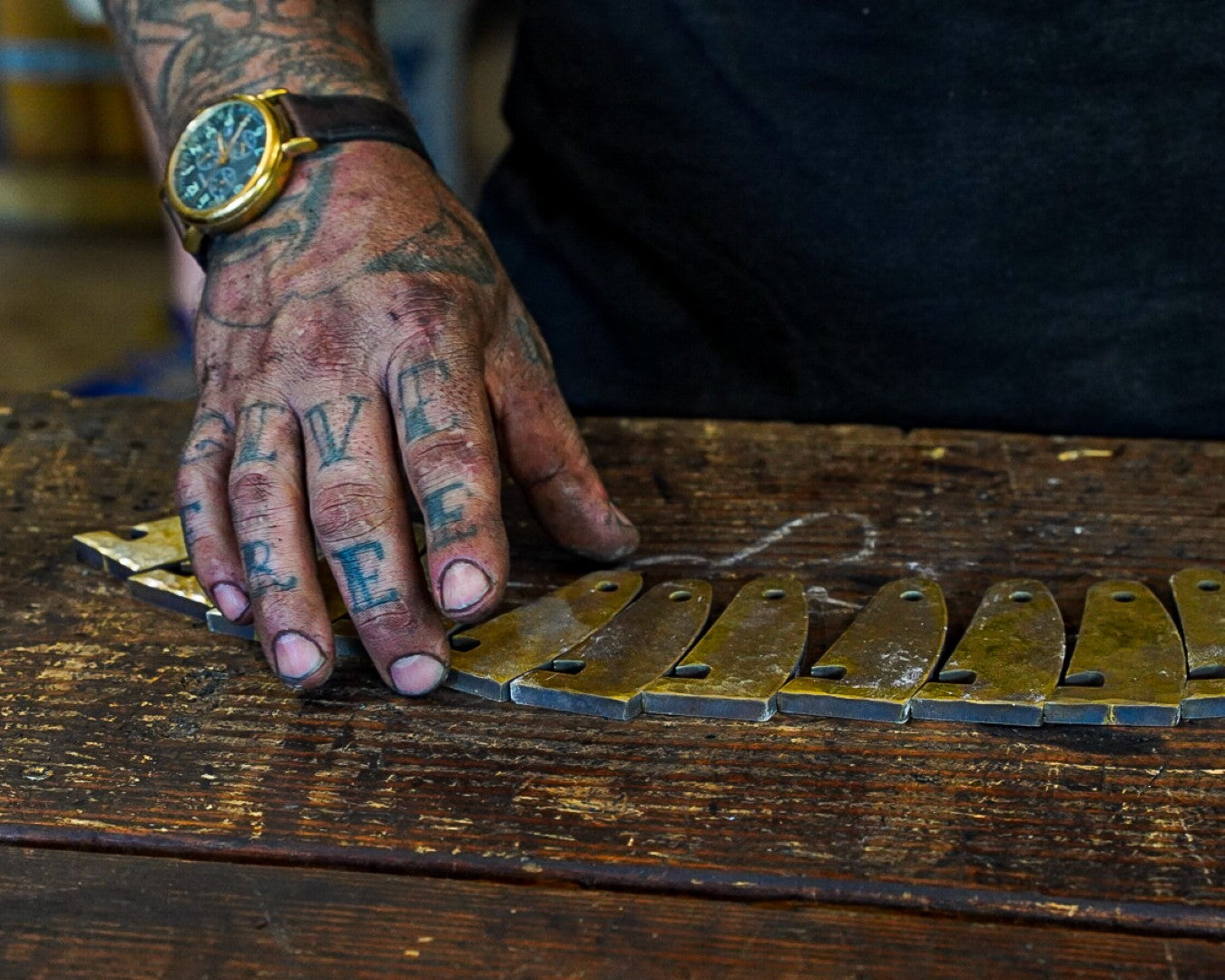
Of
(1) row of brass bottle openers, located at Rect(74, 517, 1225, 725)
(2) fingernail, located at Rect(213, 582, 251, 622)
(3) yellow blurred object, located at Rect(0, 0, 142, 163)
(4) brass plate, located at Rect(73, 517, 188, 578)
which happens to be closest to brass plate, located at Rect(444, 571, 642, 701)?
(1) row of brass bottle openers, located at Rect(74, 517, 1225, 725)

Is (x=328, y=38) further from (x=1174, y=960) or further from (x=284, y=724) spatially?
(x=1174, y=960)

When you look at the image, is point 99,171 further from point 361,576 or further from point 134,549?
point 361,576

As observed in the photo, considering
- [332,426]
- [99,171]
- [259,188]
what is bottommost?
[99,171]

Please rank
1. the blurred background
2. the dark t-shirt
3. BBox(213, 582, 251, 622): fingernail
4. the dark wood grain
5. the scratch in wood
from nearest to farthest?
the dark wood grain < BBox(213, 582, 251, 622): fingernail < the scratch in wood < the dark t-shirt < the blurred background

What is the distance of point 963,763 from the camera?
69cm

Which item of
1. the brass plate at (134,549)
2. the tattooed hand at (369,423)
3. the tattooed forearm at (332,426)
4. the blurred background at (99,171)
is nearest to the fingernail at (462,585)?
the tattooed hand at (369,423)

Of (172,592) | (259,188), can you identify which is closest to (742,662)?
(172,592)

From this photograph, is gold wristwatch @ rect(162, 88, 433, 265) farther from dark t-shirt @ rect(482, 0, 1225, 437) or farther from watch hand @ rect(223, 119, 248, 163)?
dark t-shirt @ rect(482, 0, 1225, 437)

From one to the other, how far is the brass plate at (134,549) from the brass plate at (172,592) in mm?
16

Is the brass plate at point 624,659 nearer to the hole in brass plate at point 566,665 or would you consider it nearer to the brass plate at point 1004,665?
the hole in brass plate at point 566,665

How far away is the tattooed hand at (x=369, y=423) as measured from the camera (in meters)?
0.78

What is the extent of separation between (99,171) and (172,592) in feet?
14.3

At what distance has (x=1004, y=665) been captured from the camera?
2.50ft

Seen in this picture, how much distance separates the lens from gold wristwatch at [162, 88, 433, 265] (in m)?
0.96
